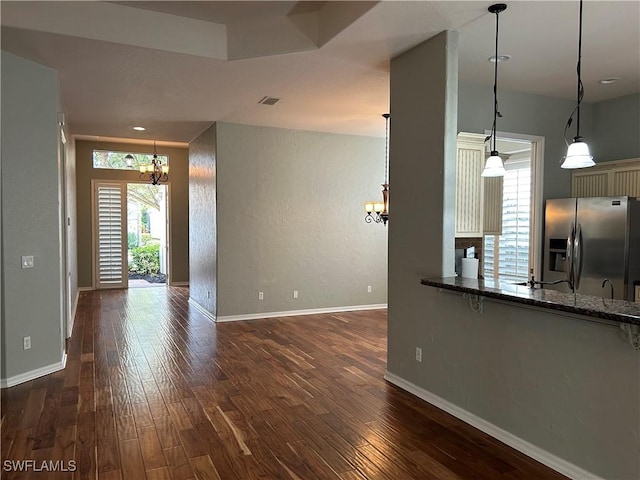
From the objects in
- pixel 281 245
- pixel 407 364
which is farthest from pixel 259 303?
pixel 407 364

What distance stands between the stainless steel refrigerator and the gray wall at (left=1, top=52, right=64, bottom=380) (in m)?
5.26

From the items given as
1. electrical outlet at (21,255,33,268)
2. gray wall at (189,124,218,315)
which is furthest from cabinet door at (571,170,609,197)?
electrical outlet at (21,255,33,268)

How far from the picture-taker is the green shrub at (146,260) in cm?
1137

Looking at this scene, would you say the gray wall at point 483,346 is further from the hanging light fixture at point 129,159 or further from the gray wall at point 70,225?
the hanging light fixture at point 129,159

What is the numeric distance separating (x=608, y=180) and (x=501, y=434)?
358 cm

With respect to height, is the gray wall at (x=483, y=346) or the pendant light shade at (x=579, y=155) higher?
the pendant light shade at (x=579, y=155)

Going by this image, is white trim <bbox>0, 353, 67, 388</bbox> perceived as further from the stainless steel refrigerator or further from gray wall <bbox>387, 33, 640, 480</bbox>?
the stainless steel refrigerator

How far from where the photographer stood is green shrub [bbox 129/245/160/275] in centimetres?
1137

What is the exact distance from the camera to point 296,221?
702 cm

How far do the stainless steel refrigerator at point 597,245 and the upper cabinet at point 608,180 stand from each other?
0.52 m

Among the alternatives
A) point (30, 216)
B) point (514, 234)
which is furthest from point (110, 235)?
point (514, 234)

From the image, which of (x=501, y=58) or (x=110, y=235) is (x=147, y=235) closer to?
(x=110, y=235)

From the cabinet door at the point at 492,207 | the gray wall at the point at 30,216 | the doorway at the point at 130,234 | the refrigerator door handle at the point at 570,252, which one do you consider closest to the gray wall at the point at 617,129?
the refrigerator door handle at the point at 570,252

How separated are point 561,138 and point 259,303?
15.2ft
